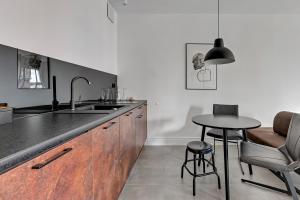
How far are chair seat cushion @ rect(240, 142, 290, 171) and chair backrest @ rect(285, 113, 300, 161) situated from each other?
88mm

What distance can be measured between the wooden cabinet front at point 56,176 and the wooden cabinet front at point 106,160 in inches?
3.6

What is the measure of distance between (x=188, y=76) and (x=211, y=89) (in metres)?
0.54

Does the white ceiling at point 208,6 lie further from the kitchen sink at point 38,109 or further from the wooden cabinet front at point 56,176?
the wooden cabinet front at point 56,176

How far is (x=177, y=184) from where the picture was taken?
2.31 meters

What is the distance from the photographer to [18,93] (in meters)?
1.50

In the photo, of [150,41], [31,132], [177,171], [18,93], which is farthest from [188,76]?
[31,132]

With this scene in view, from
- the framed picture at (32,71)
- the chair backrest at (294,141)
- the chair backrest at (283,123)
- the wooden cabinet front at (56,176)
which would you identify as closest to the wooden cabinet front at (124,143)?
the wooden cabinet front at (56,176)

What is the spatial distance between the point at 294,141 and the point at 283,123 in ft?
4.12

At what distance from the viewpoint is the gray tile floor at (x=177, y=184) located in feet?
6.76

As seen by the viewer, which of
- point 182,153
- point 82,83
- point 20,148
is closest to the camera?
point 20,148

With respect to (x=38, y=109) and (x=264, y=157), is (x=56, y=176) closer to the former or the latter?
(x=38, y=109)

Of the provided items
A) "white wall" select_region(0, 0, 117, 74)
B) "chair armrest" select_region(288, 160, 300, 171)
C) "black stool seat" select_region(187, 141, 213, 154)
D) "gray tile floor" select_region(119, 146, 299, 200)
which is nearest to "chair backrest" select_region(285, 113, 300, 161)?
"chair armrest" select_region(288, 160, 300, 171)

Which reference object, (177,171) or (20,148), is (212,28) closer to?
(177,171)

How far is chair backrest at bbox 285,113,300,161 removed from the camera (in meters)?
1.82
